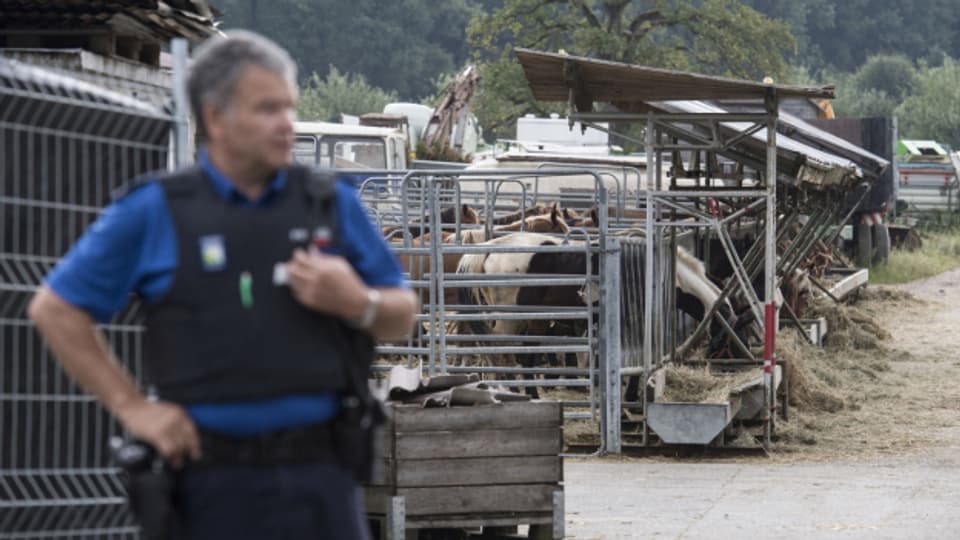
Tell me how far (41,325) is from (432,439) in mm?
4609

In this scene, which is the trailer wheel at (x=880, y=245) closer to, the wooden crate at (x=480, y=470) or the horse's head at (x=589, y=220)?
the horse's head at (x=589, y=220)

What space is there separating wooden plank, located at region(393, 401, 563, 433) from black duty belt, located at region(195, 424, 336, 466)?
4.55m

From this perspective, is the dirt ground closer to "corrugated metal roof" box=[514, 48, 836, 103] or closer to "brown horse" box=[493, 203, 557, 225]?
"corrugated metal roof" box=[514, 48, 836, 103]

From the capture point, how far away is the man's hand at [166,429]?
12.0 feet

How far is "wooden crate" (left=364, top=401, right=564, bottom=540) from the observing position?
27.0 feet

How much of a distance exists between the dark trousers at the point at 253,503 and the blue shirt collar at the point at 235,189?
0.57 m

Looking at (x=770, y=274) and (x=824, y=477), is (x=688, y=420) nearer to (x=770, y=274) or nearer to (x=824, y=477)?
(x=824, y=477)

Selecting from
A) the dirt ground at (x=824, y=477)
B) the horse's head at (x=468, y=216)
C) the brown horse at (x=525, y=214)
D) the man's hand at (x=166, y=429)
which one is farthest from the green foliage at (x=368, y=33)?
the man's hand at (x=166, y=429)

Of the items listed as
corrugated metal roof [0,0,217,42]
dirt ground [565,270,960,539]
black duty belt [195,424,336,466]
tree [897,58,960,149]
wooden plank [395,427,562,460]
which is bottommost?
dirt ground [565,270,960,539]

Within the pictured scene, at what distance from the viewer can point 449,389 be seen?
28.8 feet

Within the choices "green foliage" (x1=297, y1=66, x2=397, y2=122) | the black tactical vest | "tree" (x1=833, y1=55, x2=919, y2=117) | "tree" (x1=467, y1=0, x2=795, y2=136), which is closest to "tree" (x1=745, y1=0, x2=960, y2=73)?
"tree" (x1=833, y1=55, x2=919, y2=117)

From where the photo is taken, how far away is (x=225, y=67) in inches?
149

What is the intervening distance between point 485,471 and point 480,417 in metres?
0.25

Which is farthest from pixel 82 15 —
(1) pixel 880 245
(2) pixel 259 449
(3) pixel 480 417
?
(1) pixel 880 245
